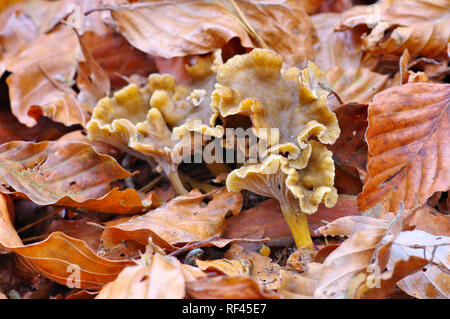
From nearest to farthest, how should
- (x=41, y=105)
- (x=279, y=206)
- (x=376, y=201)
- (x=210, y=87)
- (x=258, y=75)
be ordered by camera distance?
(x=376, y=201)
(x=258, y=75)
(x=279, y=206)
(x=210, y=87)
(x=41, y=105)

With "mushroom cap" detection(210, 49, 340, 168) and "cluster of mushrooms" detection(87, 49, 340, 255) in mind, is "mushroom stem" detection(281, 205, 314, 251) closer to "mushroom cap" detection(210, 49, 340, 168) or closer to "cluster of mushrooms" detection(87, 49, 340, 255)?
"cluster of mushrooms" detection(87, 49, 340, 255)

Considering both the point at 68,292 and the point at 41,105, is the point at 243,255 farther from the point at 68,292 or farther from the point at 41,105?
the point at 41,105

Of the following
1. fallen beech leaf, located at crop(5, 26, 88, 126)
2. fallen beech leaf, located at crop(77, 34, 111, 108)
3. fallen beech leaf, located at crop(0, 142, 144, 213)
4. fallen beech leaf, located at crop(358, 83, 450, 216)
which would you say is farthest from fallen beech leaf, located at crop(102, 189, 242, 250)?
fallen beech leaf, located at crop(77, 34, 111, 108)

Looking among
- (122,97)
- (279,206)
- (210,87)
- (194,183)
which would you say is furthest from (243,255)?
(122,97)

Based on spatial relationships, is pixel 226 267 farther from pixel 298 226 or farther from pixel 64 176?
pixel 64 176

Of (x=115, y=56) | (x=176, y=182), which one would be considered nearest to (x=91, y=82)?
(x=115, y=56)
